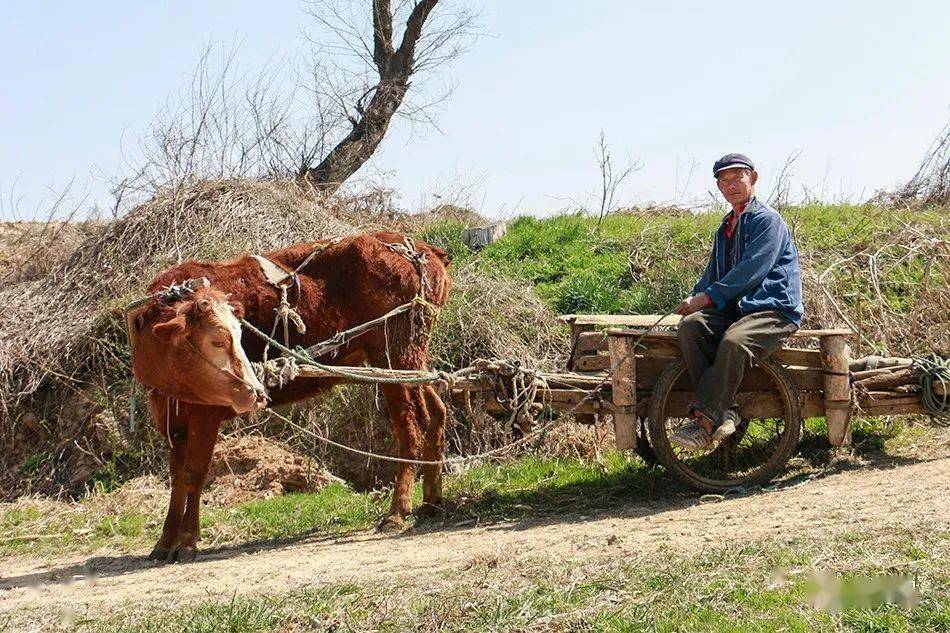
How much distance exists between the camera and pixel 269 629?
4816 mm

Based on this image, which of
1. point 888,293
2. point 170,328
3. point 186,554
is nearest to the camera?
point 170,328

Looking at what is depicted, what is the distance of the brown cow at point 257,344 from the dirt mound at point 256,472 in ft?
6.82

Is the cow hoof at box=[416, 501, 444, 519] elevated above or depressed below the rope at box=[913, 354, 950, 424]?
below

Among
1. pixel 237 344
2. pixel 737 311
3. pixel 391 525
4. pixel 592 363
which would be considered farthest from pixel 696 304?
pixel 237 344

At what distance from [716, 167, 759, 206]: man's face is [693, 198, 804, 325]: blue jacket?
9cm

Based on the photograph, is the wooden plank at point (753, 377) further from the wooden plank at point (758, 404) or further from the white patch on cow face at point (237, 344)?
the white patch on cow face at point (237, 344)

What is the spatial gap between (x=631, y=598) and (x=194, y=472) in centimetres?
375

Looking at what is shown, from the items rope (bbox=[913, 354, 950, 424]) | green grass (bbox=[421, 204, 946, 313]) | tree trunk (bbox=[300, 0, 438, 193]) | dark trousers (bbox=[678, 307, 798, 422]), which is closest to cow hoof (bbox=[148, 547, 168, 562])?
dark trousers (bbox=[678, 307, 798, 422])

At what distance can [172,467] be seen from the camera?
7.52 meters

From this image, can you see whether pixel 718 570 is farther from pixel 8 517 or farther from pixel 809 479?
pixel 8 517

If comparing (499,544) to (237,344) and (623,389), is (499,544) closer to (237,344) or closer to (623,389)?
(623,389)

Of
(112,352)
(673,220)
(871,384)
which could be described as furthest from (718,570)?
(673,220)

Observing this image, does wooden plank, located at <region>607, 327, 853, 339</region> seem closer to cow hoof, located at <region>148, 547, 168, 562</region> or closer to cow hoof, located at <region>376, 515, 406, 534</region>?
cow hoof, located at <region>376, 515, 406, 534</region>

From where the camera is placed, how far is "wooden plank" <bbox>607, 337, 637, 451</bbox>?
725 centimetres
